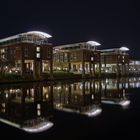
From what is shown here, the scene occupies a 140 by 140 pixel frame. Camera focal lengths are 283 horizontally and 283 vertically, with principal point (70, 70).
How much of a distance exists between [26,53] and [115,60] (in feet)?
148

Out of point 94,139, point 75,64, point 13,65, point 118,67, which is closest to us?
point 94,139

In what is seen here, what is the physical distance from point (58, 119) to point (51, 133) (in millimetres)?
2761

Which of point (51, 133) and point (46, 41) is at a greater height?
point (46, 41)

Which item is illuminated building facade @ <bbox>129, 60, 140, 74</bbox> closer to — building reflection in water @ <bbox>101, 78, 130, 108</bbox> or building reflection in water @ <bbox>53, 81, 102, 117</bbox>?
building reflection in water @ <bbox>101, 78, 130, 108</bbox>

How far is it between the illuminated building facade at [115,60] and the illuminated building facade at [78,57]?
1571 cm

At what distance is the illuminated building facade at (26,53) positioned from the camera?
53.8m

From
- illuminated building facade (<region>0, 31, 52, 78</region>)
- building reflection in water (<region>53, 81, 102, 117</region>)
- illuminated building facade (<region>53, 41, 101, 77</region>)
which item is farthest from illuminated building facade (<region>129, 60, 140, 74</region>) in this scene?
building reflection in water (<region>53, 81, 102, 117</region>)

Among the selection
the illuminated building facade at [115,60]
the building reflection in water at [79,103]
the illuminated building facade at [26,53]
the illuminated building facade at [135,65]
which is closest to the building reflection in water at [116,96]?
the building reflection in water at [79,103]

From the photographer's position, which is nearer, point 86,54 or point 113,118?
point 113,118

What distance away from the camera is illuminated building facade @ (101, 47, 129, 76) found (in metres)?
93.2

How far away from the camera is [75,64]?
78.6m

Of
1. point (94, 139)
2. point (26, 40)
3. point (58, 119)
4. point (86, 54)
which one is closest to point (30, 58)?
point (26, 40)

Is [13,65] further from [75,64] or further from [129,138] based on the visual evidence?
[129,138]

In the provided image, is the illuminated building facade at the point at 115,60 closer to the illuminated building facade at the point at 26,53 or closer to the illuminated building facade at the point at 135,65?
the illuminated building facade at the point at 135,65
